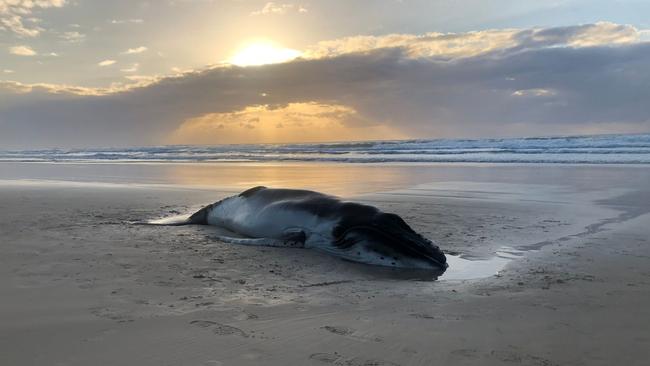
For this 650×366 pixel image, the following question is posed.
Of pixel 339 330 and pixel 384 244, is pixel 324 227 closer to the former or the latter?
pixel 384 244

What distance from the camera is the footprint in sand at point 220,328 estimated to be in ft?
11.3

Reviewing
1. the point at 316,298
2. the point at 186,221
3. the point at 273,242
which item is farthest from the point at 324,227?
the point at 186,221

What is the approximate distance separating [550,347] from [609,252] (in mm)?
3573

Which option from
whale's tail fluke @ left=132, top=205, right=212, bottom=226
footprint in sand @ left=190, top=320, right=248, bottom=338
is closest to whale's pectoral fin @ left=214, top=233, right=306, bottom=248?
whale's tail fluke @ left=132, top=205, right=212, bottom=226

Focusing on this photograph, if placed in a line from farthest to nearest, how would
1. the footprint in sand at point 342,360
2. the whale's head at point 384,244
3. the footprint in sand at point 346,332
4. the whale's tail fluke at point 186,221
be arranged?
the whale's tail fluke at point 186,221, the whale's head at point 384,244, the footprint in sand at point 346,332, the footprint in sand at point 342,360

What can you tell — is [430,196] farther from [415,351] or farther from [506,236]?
[415,351]

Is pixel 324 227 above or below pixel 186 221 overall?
above

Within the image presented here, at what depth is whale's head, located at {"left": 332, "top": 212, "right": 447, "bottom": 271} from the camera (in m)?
5.79

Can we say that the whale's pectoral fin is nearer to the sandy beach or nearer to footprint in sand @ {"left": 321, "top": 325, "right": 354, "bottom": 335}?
the sandy beach

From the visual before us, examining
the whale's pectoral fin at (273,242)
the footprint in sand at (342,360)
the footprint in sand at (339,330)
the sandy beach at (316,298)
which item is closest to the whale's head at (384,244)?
the sandy beach at (316,298)

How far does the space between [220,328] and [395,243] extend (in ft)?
9.47

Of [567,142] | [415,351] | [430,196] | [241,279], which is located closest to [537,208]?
[430,196]

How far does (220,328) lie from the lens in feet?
11.6

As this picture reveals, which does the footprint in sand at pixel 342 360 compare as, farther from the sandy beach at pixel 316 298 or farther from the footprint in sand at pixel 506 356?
the footprint in sand at pixel 506 356
